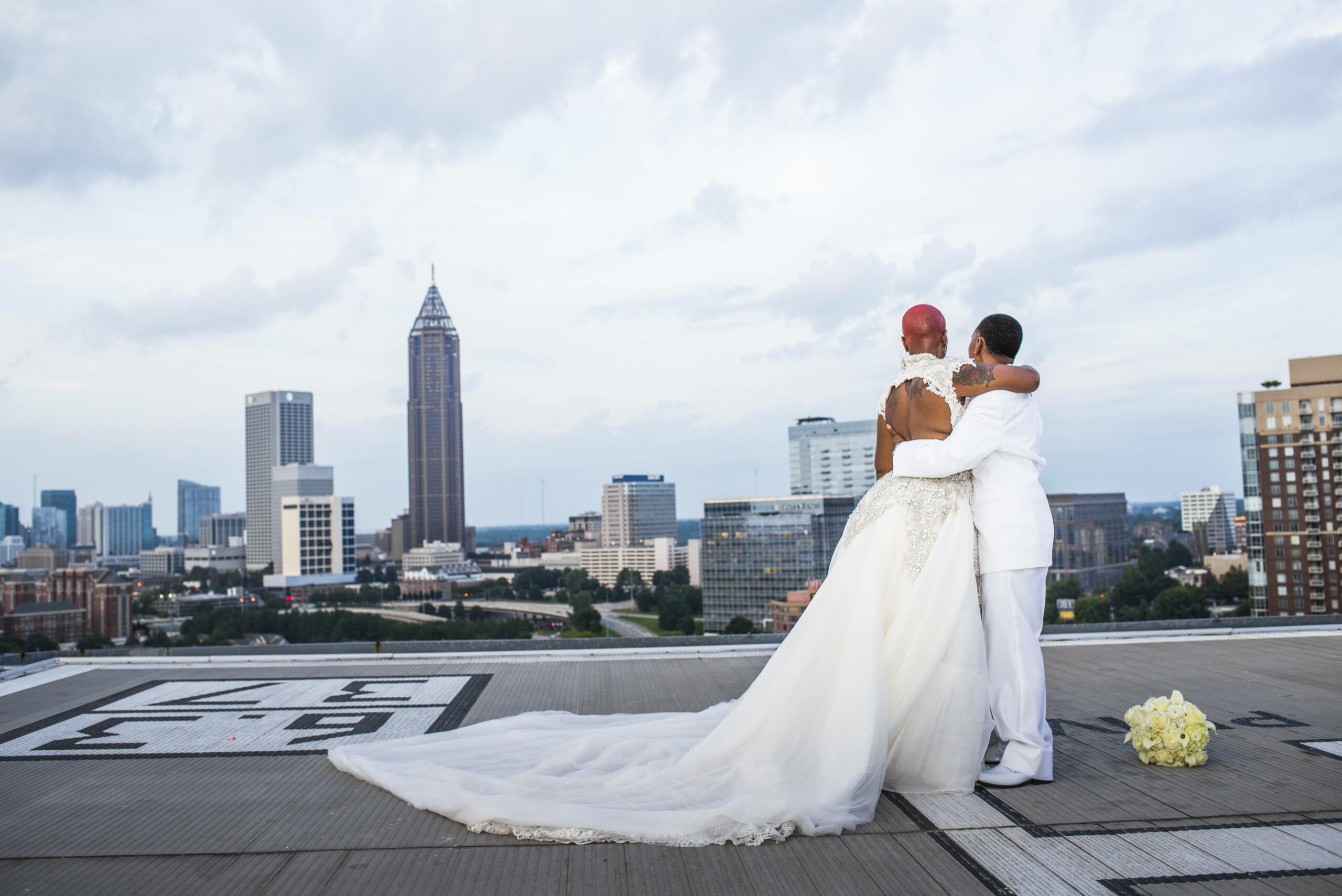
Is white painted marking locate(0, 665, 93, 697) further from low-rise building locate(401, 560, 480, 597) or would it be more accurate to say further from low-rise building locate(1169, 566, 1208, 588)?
low-rise building locate(401, 560, 480, 597)

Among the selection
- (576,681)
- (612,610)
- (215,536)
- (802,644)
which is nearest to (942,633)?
(802,644)

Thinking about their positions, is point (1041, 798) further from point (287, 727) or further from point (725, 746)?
point (287, 727)

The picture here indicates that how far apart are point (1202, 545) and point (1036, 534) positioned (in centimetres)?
11362

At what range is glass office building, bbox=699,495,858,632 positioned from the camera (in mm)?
58406

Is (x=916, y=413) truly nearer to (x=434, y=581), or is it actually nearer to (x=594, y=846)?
(x=594, y=846)

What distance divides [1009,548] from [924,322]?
1030 mm

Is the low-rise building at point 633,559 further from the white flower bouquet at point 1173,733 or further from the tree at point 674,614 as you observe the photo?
the white flower bouquet at point 1173,733

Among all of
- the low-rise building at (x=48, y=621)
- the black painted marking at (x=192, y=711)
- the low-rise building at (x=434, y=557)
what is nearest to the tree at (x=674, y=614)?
the low-rise building at (x=48, y=621)

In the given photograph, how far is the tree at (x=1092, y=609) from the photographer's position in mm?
49591

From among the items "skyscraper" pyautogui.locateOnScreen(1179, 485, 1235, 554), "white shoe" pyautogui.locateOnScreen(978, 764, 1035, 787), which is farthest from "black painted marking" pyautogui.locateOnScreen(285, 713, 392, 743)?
"skyscraper" pyautogui.locateOnScreen(1179, 485, 1235, 554)

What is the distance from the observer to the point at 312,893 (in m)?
2.41

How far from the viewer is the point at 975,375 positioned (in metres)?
3.57

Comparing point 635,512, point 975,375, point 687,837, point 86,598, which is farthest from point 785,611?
point 635,512

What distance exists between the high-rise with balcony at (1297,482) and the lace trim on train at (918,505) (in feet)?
112
